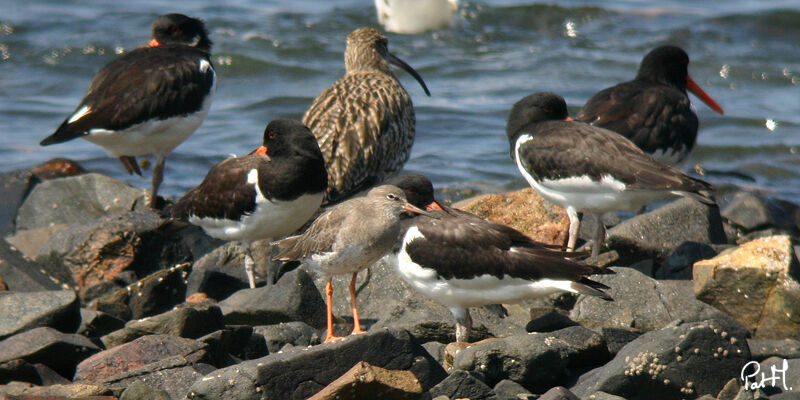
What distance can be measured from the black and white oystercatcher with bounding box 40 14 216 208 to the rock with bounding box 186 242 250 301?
1.43 m

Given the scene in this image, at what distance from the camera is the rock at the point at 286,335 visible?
6223 mm

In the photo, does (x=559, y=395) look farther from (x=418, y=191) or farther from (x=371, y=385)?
(x=418, y=191)

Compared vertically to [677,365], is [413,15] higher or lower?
lower

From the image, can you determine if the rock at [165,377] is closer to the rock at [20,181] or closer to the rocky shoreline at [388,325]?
the rocky shoreline at [388,325]

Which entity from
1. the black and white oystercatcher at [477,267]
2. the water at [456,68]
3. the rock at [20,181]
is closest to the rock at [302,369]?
the black and white oystercatcher at [477,267]

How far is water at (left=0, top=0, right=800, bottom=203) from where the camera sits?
1270cm

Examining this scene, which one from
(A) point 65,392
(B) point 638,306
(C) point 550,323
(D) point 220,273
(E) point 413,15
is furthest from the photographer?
(E) point 413,15

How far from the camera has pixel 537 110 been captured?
820 centimetres

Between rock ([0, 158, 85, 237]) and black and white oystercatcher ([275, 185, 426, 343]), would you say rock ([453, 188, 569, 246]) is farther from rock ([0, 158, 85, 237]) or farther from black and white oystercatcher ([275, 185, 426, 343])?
rock ([0, 158, 85, 237])

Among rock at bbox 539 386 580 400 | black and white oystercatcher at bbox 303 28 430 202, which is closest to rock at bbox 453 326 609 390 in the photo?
rock at bbox 539 386 580 400

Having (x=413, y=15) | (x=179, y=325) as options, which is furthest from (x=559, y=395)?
(x=413, y=15)

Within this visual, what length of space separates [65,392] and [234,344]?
3.67ft

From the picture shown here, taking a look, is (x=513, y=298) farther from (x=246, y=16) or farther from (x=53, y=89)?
(x=246, y=16)
